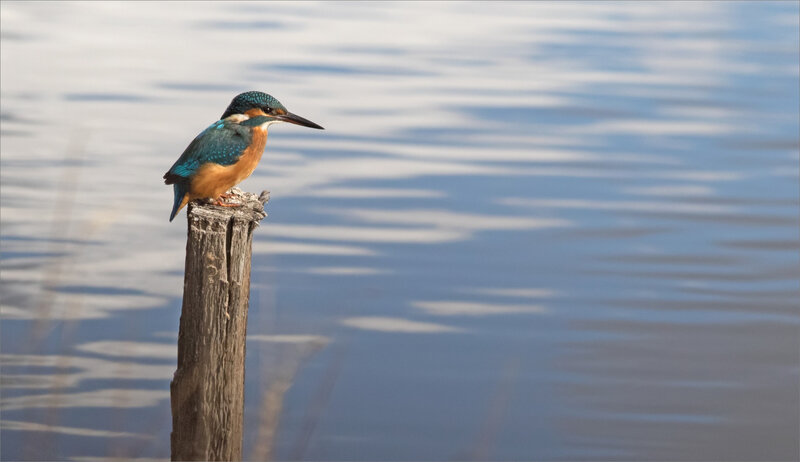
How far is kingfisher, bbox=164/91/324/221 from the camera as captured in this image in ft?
14.6

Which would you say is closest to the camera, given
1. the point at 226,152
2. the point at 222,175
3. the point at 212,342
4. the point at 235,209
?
the point at 212,342

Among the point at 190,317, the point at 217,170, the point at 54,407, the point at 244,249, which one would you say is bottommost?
the point at 54,407

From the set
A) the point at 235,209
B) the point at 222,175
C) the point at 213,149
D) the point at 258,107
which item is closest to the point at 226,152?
the point at 213,149

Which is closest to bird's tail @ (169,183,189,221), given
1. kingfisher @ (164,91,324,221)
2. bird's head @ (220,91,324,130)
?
kingfisher @ (164,91,324,221)

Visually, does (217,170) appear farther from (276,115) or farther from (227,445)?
(227,445)

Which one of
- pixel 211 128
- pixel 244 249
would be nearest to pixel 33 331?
pixel 244 249

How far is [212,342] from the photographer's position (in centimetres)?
379

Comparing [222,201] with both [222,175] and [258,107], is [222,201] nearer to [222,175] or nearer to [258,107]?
[222,175]

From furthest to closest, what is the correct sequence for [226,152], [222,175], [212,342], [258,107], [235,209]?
[258,107]
[226,152]
[222,175]
[235,209]
[212,342]

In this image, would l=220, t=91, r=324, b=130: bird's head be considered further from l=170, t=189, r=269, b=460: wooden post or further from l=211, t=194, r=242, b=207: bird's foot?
l=170, t=189, r=269, b=460: wooden post

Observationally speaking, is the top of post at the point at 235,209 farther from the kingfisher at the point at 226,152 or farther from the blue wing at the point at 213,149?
the blue wing at the point at 213,149

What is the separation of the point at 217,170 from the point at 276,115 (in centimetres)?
53

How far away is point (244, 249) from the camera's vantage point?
12.8 ft

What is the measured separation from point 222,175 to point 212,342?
102 centimetres
